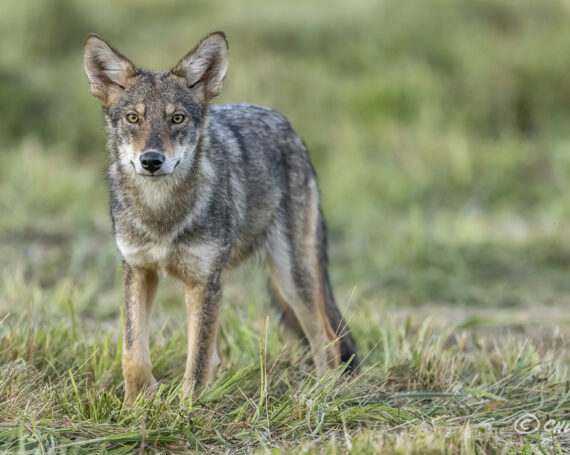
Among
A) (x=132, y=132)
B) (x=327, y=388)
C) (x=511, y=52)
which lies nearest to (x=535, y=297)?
(x=327, y=388)

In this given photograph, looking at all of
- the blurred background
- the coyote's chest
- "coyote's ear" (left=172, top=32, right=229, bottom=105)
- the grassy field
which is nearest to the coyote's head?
"coyote's ear" (left=172, top=32, right=229, bottom=105)

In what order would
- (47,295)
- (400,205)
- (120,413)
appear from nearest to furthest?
(120,413) → (47,295) → (400,205)

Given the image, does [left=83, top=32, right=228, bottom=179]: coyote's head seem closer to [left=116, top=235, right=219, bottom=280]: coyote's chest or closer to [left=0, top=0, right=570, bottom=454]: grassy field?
[left=116, top=235, right=219, bottom=280]: coyote's chest

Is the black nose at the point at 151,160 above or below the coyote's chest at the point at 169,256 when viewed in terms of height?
above

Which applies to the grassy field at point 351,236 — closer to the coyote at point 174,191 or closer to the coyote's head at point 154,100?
the coyote at point 174,191

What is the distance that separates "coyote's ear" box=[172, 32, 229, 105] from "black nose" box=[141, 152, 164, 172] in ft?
2.29

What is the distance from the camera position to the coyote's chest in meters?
4.31

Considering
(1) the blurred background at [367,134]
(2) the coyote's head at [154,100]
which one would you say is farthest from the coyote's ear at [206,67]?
(1) the blurred background at [367,134]

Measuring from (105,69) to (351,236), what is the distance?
16.1ft

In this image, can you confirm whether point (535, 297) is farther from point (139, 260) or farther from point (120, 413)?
point (120, 413)

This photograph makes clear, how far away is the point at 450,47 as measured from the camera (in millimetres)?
12734

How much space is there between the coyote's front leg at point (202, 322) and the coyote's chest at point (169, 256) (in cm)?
8

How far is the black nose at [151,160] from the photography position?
13.1 ft

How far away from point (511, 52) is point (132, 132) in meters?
9.36
